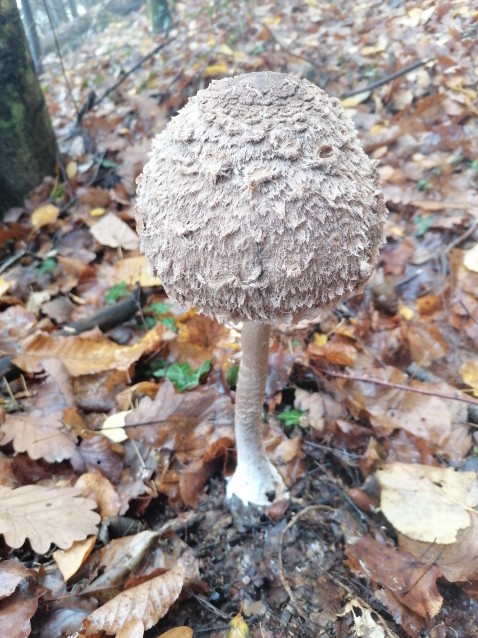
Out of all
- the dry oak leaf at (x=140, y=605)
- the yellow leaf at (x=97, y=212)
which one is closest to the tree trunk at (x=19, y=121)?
the yellow leaf at (x=97, y=212)

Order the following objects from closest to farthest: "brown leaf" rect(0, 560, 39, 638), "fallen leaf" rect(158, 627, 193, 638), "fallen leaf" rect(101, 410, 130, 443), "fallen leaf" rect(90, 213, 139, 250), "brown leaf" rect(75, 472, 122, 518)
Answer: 1. "brown leaf" rect(0, 560, 39, 638)
2. "fallen leaf" rect(158, 627, 193, 638)
3. "brown leaf" rect(75, 472, 122, 518)
4. "fallen leaf" rect(101, 410, 130, 443)
5. "fallen leaf" rect(90, 213, 139, 250)

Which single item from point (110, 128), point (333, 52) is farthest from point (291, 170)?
point (333, 52)

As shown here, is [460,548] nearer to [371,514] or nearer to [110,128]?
[371,514]

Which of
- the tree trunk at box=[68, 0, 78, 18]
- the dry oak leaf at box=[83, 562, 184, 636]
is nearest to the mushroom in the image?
the dry oak leaf at box=[83, 562, 184, 636]

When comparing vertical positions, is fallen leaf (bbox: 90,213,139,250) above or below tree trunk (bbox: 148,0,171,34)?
below

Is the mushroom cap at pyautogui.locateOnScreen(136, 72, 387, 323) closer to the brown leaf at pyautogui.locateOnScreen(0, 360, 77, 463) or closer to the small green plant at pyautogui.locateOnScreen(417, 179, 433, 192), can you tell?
the brown leaf at pyautogui.locateOnScreen(0, 360, 77, 463)

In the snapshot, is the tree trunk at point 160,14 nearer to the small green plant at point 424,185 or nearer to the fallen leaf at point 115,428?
the small green plant at point 424,185
